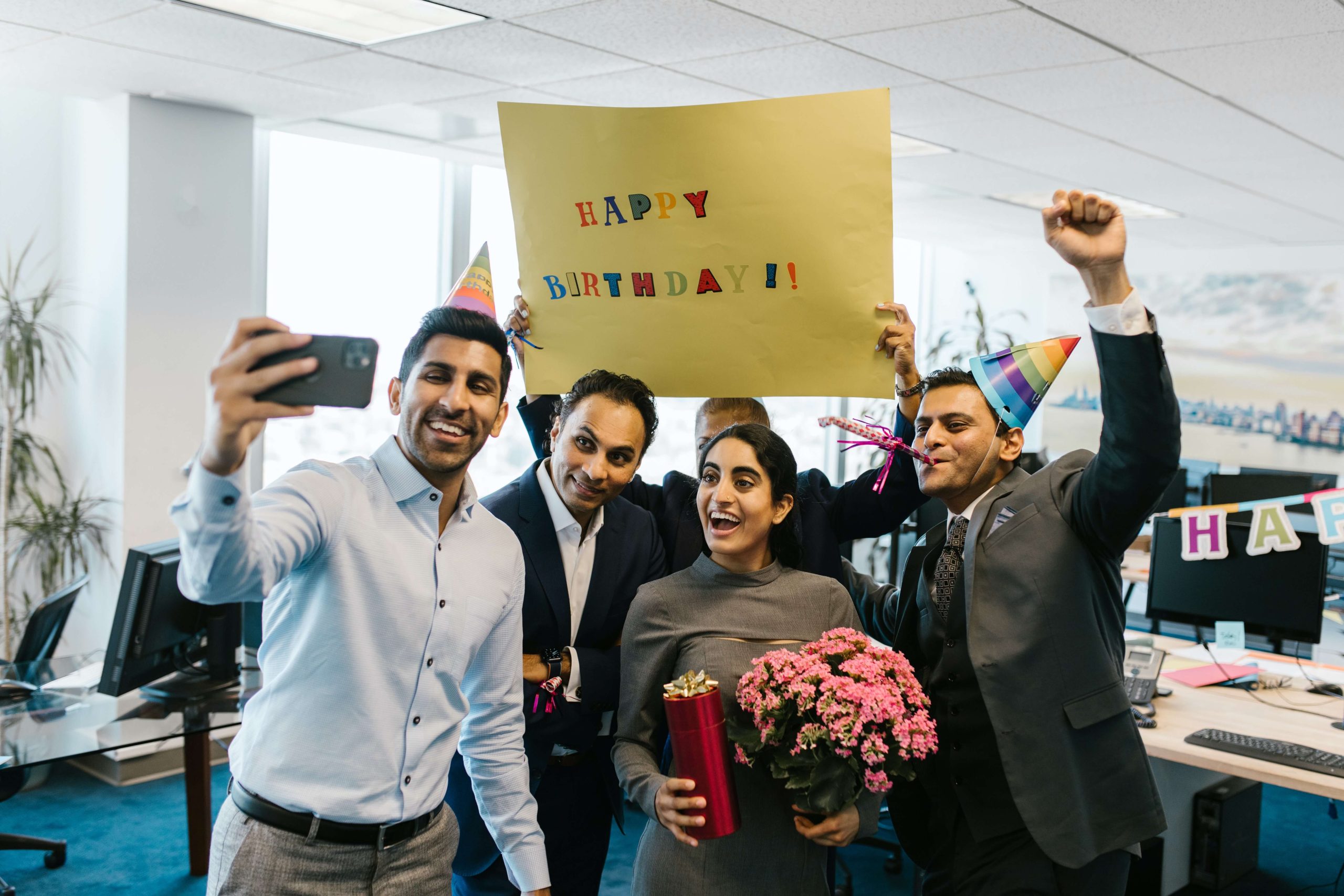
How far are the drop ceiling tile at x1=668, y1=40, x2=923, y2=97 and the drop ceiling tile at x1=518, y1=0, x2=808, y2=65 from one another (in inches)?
3.2

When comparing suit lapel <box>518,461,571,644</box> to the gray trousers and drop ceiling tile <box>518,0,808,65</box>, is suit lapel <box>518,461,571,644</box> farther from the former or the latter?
drop ceiling tile <box>518,0,808,65</box>

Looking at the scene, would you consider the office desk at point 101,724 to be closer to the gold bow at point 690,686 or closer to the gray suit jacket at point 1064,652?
the gold bow at point 690,686

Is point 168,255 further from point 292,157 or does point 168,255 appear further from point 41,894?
point 41,894

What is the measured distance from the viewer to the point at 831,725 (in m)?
1.62

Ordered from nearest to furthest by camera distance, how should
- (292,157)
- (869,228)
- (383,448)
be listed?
1. (383,448)
2. (869,228)
3. (292,157)

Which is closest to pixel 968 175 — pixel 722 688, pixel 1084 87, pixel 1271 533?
pixel 1084 87

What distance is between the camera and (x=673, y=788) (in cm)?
Answer: 168

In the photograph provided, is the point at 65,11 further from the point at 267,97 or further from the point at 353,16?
the point at 267,97

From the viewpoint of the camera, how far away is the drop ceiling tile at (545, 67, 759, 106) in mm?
3828

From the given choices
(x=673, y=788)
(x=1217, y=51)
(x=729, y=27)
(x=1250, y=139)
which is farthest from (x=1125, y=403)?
(x=1250, y=139)

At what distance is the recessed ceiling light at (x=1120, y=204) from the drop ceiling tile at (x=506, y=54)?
11.9 feet

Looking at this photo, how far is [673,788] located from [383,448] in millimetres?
714

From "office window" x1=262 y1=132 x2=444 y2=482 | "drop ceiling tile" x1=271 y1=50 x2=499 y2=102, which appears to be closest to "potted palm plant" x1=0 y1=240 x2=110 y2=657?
"office window" x1=262 y1=132 x2=444 y2=482

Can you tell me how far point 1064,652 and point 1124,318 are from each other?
625 millimetres
